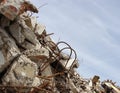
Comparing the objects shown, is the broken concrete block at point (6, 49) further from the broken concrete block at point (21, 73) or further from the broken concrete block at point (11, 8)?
the broken concrete block at point (11, 8)

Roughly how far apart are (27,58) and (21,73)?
0.54 metres

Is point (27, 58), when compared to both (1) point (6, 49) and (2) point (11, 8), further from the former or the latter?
(2) point (11, 8)

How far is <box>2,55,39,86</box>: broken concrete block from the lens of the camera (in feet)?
24.9

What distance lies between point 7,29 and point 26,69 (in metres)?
1.22

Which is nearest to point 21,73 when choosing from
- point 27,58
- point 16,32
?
point 27,58

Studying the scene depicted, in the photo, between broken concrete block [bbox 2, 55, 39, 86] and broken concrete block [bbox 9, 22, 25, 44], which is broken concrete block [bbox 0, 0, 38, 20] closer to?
broken concrete block [bbox 9, 22, 25, 44]

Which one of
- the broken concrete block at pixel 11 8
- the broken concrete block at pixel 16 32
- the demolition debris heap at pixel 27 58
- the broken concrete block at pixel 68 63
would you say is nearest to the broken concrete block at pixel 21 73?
the demolition debris heap at pixel 27 58

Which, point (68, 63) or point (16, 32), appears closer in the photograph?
point (16, 32)

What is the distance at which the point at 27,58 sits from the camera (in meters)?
8.18

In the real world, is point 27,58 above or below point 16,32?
below

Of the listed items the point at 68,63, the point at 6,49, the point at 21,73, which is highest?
the point at 68,63

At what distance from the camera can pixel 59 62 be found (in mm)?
10273

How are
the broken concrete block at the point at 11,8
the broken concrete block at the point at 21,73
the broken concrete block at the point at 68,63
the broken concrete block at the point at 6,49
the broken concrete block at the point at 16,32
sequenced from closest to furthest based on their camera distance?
A: the broken concrete block at the point at 21,73 < the broken concrete block at the point at 6,49 < the broken concrete block at the point at 11,8 < the broken concrete block at the point at 16,32 < the broken concrete block at the point at 68,63

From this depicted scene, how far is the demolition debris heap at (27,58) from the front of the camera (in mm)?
7699
